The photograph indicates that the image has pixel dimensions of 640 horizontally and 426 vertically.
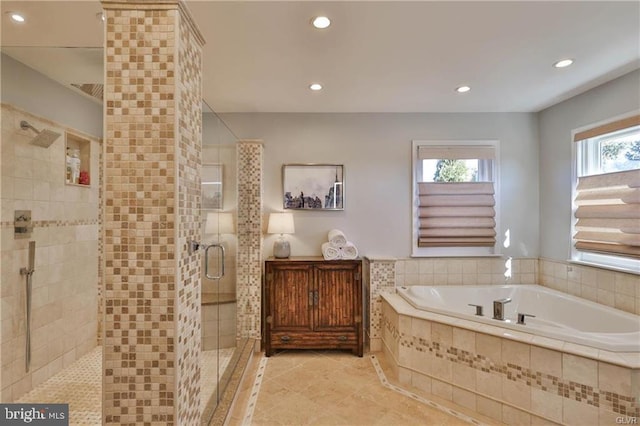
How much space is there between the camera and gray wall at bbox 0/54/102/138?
1975 mm

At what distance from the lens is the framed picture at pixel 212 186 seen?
1.78 metres

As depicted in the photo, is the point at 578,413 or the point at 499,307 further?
the point at 499,307

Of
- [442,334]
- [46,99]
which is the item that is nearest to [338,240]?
[442,334]

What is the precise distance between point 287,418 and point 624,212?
3.02 meters

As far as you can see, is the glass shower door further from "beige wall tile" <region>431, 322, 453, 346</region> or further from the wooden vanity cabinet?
"beige wall tile" <region>431, 322, 453, 346</region>

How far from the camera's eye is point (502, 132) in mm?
3309

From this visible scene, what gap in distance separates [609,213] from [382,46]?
2.37m

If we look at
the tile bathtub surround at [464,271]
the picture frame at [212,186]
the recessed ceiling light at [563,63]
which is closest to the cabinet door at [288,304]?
the tile bathtub surround at [464,271]

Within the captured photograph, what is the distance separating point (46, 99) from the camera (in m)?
2.20

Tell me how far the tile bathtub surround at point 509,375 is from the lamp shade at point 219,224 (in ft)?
5.27

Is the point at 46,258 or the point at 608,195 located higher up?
the point at 608,195

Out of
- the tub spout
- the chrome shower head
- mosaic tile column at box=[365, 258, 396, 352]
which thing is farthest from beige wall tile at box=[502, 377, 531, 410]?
the chrome shower head

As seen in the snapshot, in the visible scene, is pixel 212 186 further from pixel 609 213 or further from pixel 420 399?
pixel 609 213

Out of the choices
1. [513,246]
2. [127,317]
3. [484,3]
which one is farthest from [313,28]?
[513,246]
